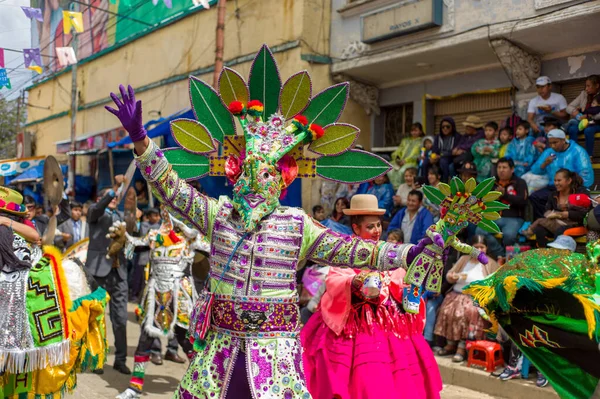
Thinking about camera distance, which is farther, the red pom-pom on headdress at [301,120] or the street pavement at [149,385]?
the street pavement at [149,385]

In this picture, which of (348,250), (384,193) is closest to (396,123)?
(384,193)

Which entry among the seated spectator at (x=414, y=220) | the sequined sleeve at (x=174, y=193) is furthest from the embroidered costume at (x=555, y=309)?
the seated spectator at (x=414, y=220)

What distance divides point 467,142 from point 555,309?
17.9ft

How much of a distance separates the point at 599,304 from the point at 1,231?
3.86 meters

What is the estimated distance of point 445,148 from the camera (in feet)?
30.5

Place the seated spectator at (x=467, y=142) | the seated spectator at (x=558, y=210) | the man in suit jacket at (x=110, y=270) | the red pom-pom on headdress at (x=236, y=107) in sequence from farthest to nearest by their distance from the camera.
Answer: the seated spectator at (x=467, y=142)
the man in suit jacket at (x=110, y=270)
the seated spectator at (x=558, y=210)
the red pom-pom on headdress at (x=236, y=107)

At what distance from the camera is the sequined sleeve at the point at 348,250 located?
3.32 meters

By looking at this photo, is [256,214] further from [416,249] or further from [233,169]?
[416,249]

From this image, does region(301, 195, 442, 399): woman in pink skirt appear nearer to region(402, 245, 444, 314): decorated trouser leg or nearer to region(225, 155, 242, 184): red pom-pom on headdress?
region(402, 245, 444, 314): decorated trouser leg

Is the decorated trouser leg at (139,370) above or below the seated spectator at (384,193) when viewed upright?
below

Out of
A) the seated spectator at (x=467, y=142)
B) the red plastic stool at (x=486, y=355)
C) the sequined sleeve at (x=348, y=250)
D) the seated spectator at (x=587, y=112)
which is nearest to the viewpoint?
the sequined sleeve at (x=348, y=250)

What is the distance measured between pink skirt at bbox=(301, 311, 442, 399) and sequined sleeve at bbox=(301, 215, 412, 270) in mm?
1140

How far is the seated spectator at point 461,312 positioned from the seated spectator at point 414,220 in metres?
0.80

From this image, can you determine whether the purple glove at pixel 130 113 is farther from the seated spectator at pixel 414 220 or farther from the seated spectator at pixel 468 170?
the seated spectator at pixel 468 170
